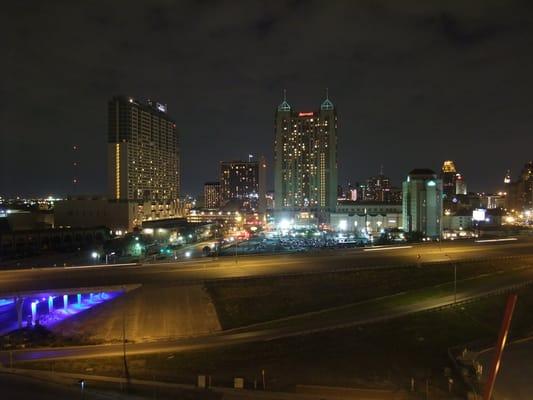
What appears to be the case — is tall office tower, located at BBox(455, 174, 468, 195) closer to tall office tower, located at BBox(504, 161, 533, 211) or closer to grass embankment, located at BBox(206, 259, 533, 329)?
tall office tower, located at BBox(504, 161, 533, 211)

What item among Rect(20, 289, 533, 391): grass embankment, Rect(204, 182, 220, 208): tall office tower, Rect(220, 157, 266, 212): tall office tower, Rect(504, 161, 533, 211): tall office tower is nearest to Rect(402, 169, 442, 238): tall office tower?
Rect(20, 289, 533, 391): grass embankment

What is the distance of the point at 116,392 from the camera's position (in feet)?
55.9

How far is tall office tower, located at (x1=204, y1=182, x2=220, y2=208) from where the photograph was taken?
184125mm

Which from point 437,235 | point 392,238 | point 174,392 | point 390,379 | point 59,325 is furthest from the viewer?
point 437,235

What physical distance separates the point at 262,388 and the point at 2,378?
10630 mm

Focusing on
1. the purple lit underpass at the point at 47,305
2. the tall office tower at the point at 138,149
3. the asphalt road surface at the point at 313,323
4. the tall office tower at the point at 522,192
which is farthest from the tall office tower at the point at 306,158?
the purple lit underpass at the point at 47,305

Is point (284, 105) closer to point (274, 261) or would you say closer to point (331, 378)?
point (274, 261)

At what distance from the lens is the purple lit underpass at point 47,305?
85.1 ft

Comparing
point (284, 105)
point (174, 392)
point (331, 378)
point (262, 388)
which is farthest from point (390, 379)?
point (284, 105)

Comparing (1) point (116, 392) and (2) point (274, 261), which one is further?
(2) point (274, 261)

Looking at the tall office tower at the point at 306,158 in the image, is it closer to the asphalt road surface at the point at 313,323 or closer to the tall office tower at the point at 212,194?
the tall office tower at the point at 212,194

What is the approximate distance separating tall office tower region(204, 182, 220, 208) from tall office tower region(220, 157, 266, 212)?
8.01 meters

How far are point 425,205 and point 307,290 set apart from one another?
51.8m

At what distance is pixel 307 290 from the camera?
2972 cm
